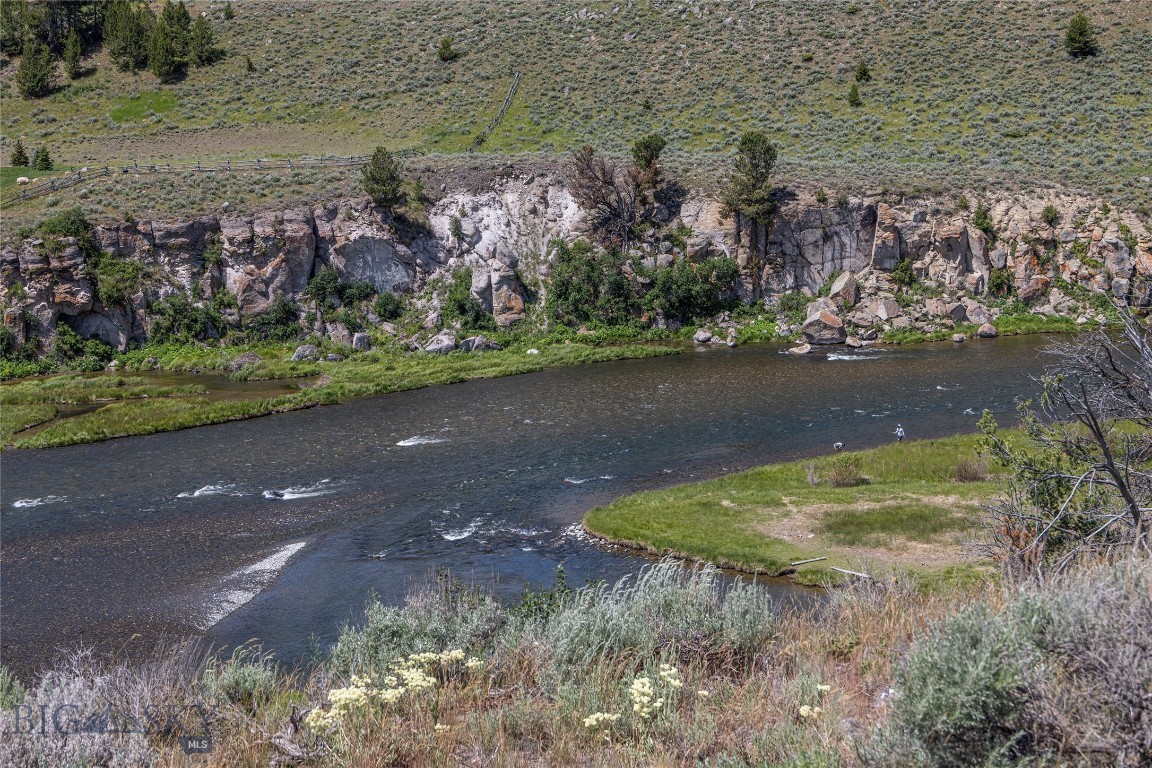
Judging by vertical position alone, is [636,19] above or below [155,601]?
above

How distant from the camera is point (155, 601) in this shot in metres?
19.8

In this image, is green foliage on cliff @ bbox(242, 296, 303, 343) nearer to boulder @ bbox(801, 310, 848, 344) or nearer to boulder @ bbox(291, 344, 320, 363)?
boulder @ bbox(291, 344, 320, 363)

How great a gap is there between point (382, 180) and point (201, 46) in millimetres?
48934

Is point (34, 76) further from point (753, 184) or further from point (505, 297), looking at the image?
point (753, 184)

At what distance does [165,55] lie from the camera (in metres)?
90.9

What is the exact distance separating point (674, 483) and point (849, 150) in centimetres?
5104

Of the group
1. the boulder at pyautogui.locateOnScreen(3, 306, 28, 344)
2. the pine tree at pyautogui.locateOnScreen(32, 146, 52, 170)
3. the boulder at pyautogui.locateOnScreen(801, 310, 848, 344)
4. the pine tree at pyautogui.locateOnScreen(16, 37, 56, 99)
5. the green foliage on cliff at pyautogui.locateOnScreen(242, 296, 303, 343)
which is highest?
the pine tree at pyautogui.locateOnScreen(16, 37, 56, 99)

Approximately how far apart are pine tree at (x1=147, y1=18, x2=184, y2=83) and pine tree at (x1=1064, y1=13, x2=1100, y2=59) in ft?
292

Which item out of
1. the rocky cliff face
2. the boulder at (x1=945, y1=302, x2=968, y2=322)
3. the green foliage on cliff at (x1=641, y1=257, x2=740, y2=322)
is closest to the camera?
the boulder at (x1=945, y1=302, x2=968, y2=322)

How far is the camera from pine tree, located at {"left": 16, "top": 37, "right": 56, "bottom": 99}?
89.4 m

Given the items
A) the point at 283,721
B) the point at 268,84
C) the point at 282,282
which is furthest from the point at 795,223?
the point at 268,84

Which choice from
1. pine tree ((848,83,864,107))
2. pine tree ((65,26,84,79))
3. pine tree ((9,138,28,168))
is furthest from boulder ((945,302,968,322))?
pine tree ((65,26,84,79))

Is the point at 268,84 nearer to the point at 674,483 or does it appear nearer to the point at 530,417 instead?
the point at 530,417

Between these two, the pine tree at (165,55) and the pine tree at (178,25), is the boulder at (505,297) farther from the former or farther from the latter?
the pine tree at (178,25)
